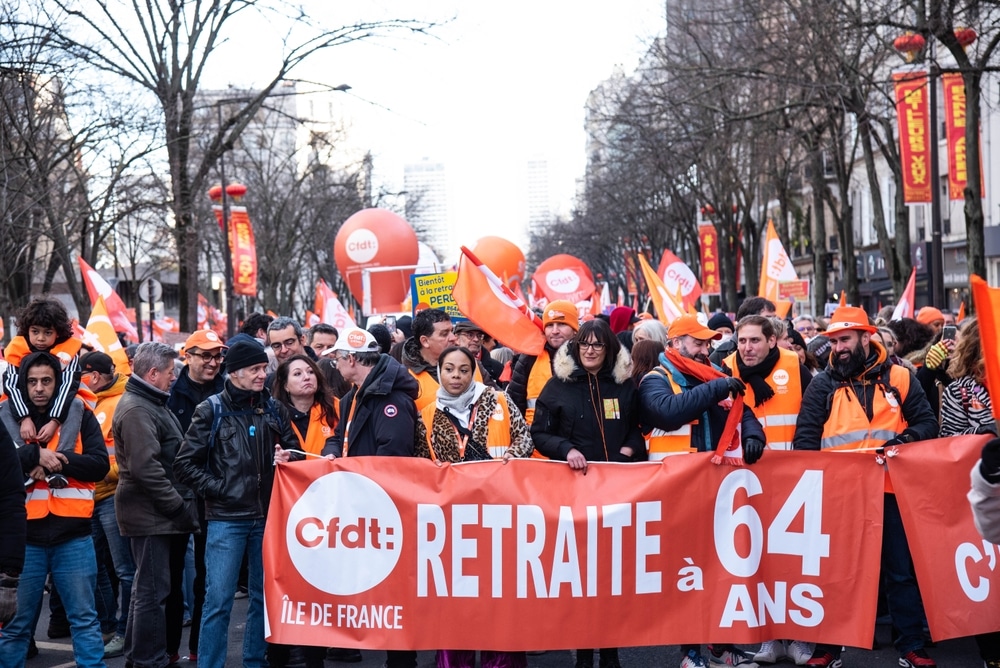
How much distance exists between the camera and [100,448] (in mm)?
6469

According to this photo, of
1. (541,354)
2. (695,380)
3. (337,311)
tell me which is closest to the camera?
(695,380)

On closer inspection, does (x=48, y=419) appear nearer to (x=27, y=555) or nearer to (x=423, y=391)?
(x=27, y=555)

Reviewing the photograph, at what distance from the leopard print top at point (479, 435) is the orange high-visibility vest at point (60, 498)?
193 centimetres

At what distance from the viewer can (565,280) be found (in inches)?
860

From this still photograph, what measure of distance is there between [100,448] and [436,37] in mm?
13572

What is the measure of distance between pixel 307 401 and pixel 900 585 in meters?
3.73

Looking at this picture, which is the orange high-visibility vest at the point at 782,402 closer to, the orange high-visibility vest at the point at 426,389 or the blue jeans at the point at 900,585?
the blue jeans at the point at 900,585

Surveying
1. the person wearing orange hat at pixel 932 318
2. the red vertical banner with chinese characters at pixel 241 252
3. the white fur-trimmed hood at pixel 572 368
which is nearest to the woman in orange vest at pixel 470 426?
the white fur-trimmed hood at pixel 572 368

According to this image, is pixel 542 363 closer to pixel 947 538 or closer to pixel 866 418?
pixel 866 418

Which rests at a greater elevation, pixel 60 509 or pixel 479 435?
pixel 479 435

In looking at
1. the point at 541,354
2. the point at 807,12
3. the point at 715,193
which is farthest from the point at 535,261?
the point at 541,354

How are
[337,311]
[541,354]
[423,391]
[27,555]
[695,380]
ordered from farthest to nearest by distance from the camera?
[337,311] → [541,354] → [423,391] → [695,380] → [27,555]

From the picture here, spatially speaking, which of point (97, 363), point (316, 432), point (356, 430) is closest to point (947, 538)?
point (356, 430)

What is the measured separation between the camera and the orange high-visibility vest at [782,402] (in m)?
7.34
